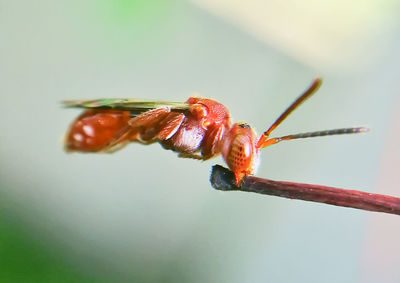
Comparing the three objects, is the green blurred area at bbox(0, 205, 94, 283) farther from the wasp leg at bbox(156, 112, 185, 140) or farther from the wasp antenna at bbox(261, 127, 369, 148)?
the wasp antenna at bbox(261, 127, 369, 148)

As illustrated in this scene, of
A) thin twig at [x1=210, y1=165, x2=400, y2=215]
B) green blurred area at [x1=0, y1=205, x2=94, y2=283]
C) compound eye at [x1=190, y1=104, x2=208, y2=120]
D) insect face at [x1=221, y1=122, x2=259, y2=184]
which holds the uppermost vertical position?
compound eye at [x1=190, y1=104, x2=208, y2=120]

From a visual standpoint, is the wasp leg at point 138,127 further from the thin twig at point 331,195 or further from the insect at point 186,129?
Result: the thin twig at point 331,195

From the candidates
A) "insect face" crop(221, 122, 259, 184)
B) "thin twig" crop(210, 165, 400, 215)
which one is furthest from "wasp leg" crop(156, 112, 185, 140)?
"thin twig" crop(210, 165, 400, 215)

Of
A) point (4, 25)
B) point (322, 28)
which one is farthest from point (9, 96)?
point (322, 28)

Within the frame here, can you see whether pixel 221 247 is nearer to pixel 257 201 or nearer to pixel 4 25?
pixel 257 201

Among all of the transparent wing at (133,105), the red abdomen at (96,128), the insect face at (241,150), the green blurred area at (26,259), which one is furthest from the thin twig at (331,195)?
the green blurred area at (26,259)

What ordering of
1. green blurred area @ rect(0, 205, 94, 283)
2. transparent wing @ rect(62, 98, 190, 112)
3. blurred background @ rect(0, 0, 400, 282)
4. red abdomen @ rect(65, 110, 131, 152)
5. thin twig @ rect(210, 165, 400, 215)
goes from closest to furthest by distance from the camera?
thin twig @ rect(210, 165, 400, 215) → transparent wing @ rect(62, 98, 190, 112) → red abdomen @ rect(65, 110, 131, 152) → green blurred area @ rect(0, 205, 94, 283) → blurred background @ rect(0, 0, 400, 282)

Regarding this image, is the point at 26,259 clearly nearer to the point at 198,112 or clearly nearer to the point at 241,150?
the point at 198,112

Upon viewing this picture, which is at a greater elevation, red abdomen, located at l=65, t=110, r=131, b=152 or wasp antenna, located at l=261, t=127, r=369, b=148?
wasp antenna, located at l=261, t=127, r=369, b=148
